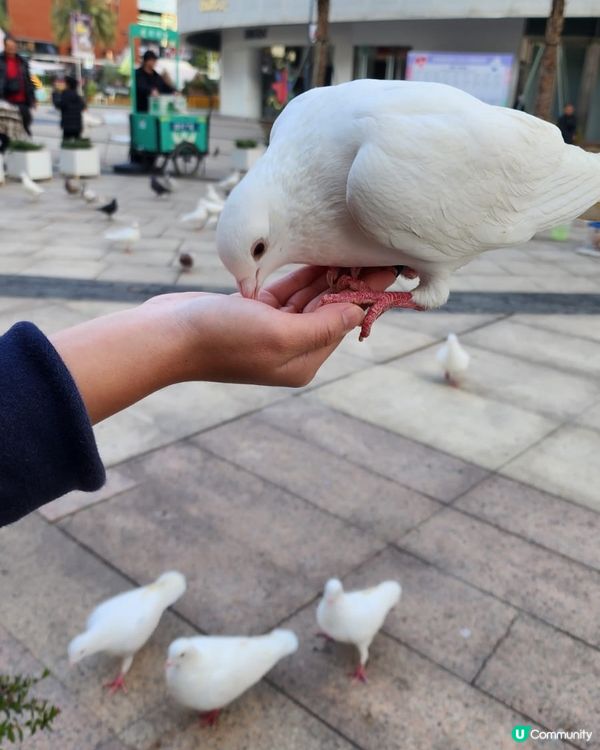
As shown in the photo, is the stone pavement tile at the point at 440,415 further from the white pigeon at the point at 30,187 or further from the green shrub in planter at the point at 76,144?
the green shrub in planter at the point at 76,144

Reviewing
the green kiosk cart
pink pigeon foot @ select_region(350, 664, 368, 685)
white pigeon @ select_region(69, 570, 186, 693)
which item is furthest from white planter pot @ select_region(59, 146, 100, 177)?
pink pigeon foot @ select_region(350, 664, 368, 685)

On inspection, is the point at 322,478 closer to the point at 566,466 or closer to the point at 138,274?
the point at 566,466

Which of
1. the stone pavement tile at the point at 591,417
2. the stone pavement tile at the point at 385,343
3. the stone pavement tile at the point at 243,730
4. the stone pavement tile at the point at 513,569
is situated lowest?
the stone pavement tile at the point at 243,730

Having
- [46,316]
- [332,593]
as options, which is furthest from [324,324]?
[46,316]

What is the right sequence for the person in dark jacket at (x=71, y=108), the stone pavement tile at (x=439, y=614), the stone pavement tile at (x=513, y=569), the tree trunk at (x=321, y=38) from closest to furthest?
the stone pavement tile at (x=439, y=614) < the stone pavement tile at (x=513, y=569) < the tree trunk at (x=321, y=38) < the person in dark jacket at (x=71, y=108)

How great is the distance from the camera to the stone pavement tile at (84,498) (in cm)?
393

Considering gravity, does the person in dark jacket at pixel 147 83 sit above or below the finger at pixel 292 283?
above

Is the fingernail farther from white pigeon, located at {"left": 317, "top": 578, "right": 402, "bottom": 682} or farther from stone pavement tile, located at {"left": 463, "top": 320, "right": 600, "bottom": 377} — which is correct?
stone pavement tile, located at {"left": 463, "top": 320, "right": 600, "bottom": 377}

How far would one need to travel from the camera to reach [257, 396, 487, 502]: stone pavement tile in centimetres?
442

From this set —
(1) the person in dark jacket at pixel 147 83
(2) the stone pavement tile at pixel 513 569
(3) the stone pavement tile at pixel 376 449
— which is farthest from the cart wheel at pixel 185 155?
(2) the stone pavement tile at pixel 513 569

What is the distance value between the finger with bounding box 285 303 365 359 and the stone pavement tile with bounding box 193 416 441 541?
197cm

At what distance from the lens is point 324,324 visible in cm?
215

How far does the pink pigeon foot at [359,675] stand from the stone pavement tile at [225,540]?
44 centimetres

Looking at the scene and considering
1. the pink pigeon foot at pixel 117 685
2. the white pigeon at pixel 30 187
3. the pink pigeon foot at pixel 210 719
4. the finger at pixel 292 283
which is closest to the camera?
the finger at pixel 292 283
